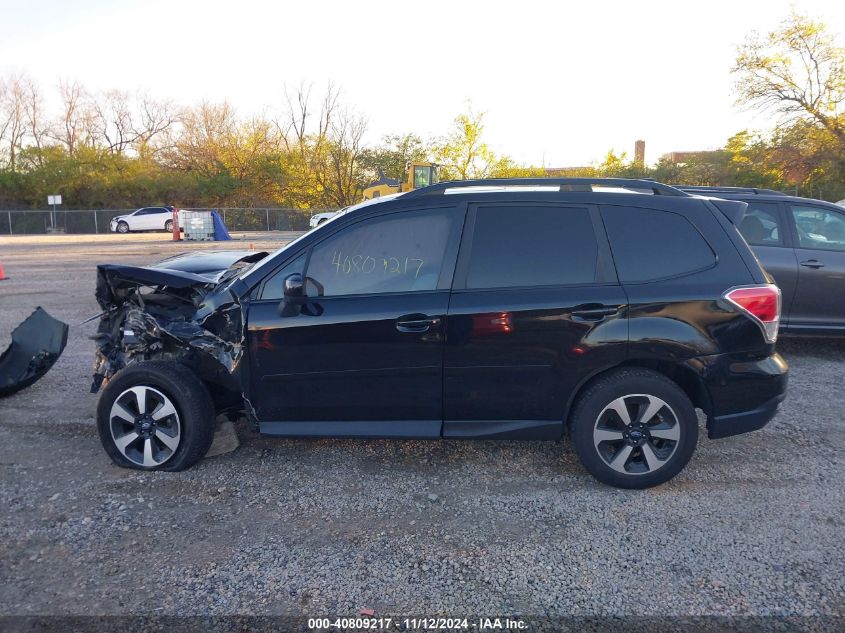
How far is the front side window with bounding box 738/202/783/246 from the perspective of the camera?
6.75 metres

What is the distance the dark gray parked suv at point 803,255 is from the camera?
6.52 metres

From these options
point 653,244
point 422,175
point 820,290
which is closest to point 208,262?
point 653,244

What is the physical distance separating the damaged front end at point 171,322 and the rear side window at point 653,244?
241cm

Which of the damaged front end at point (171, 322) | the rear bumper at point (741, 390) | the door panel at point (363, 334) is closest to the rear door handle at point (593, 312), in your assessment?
the rear bumper at point (741, 390)

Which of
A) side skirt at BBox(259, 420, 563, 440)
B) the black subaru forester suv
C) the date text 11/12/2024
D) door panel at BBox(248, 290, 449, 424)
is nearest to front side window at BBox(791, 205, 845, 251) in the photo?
the black subaru forester suv

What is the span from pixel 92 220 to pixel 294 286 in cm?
4535

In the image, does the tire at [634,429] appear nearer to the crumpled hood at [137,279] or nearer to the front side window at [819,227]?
the crumpled hood at [137,279]

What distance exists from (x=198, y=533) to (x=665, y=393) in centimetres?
277

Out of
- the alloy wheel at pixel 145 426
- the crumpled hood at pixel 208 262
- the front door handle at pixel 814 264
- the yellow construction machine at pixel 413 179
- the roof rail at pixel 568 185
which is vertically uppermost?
the yellow construction machine at pixel 413 179

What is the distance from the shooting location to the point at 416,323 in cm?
372

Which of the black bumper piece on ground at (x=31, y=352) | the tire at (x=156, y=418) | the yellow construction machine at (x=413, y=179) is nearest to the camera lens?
the tire at (x=156, y=418)

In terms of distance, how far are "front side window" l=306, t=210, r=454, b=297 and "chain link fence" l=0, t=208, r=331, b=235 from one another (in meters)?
39.6

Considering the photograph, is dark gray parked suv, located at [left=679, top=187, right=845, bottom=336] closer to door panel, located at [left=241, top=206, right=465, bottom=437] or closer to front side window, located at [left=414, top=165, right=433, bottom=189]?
door panel, located at [left=241, top=206, right=465, bottom=437]

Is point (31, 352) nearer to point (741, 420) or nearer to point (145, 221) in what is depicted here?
point (741, 420)
